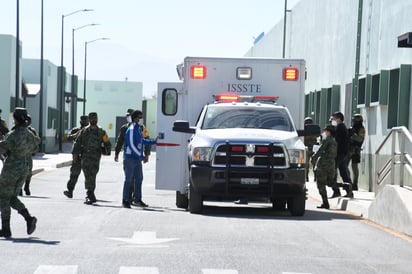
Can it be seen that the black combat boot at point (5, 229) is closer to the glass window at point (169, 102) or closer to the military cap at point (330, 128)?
the glass window at point (169, 102)

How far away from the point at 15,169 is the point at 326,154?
8.43 m

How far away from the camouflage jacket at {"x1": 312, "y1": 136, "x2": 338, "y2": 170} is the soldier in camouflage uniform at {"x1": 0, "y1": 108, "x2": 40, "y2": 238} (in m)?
7.96

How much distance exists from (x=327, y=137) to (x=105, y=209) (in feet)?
15.0

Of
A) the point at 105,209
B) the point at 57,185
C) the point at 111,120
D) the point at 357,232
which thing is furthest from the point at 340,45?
the point at 111,120

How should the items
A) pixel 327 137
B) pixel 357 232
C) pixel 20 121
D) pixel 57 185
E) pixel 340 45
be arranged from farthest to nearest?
pixel 340 45 < pixel 57 185 < pixel 327 137 < pixel 357 232 < pixel 20 121

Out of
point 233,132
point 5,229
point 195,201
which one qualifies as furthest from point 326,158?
point 5,229

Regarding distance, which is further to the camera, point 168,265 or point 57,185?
point 57,185

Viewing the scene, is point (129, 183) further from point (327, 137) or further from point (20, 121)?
point (20, 121)

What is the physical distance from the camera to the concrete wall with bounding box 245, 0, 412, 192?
26969mm

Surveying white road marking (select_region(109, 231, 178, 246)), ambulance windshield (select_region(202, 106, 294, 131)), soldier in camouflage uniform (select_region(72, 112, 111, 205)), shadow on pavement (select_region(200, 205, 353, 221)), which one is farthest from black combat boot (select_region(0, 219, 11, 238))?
soldier in camouflage uniform (select_region(72, 112, 111, 205))

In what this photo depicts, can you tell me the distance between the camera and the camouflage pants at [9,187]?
13698 millimetres

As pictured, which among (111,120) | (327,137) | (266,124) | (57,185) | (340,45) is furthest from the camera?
(111,120)

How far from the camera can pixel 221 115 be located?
19.0 m

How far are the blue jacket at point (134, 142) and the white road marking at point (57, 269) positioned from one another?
29.4ft
